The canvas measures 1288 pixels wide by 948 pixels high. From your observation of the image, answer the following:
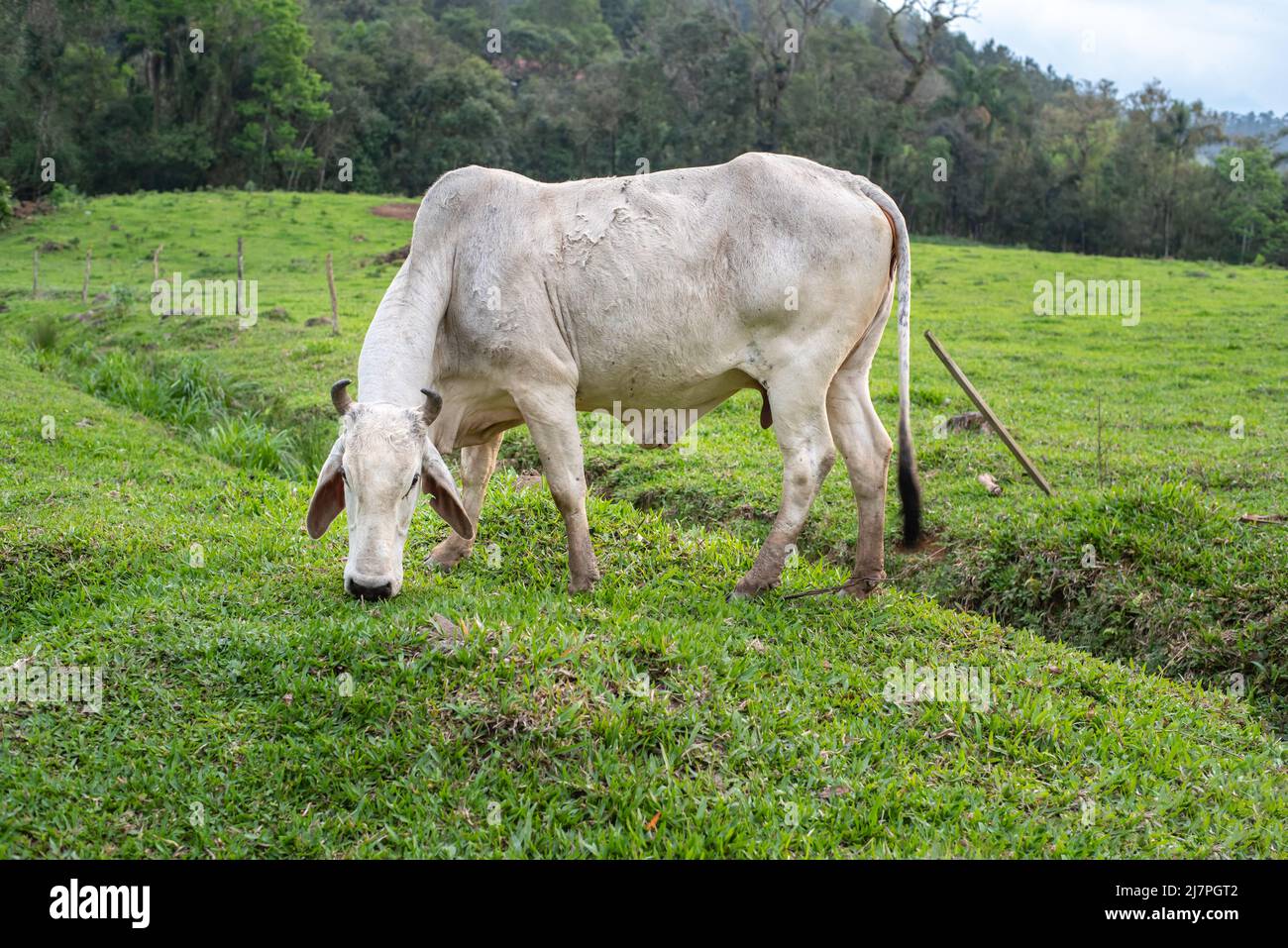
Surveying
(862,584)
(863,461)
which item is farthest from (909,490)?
(862,584)

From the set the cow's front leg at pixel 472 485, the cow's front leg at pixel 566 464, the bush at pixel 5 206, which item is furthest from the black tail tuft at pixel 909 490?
the bush at pixel 5 206

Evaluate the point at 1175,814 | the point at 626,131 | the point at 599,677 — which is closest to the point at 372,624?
the point at 599,677

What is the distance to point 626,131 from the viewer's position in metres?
48.9

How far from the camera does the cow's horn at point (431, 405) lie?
512cm

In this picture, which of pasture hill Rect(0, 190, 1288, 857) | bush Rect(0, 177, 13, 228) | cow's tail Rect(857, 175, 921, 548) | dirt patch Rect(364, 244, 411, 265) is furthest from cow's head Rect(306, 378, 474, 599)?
bush Rect(0, 177, 13, 228)

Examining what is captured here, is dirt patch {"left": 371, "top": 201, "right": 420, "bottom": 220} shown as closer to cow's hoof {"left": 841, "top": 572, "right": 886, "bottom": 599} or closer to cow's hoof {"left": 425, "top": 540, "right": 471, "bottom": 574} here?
cow's hoof {"left": 425, "top": 540, "right": 471, "bottom": 574}

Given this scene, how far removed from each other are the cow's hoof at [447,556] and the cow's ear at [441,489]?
87cm

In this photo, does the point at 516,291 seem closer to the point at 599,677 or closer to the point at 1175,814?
the point at 599,677

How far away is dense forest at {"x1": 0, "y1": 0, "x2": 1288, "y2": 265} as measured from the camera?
42.0 metres

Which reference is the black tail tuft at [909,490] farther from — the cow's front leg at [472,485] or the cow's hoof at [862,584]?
the cow's front leg at [472,485]

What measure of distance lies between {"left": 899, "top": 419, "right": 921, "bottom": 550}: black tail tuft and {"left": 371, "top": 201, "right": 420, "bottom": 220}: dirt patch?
28.5 metres

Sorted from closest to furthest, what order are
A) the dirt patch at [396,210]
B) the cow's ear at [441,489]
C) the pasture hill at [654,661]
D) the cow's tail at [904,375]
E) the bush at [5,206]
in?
the pasture hill at [654,661], the cow's ear at [441,489], the cow's tail at [904,375], the bush at [5,206], the dirt patch at [396,210]

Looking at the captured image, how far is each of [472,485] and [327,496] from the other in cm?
135

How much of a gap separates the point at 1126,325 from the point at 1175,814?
15423 millimetres
